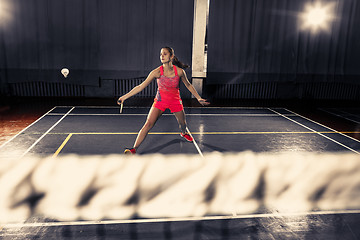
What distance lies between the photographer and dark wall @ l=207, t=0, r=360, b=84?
8.43m

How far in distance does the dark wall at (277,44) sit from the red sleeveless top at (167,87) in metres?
4.46

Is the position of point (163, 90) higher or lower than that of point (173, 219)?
higher

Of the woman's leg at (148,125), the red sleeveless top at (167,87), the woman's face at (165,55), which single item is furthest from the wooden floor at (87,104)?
the woman's face at (165,55)

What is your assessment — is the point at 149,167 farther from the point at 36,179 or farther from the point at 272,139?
the point at 272,139

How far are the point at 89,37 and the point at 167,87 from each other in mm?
4787

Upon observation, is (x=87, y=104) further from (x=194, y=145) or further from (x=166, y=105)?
(x=166, y=105)

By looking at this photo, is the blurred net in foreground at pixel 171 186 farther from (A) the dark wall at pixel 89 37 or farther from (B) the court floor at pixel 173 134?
(A) the dark wall at pixel 89 37

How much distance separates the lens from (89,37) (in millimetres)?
8133

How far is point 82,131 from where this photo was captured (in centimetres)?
538

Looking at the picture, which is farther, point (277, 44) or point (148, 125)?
point (277, 44)

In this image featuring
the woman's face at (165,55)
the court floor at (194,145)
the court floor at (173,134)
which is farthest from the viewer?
the court floor at (173,134)

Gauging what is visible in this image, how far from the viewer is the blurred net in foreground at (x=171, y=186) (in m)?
2.96

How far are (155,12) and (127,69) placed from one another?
166 cm

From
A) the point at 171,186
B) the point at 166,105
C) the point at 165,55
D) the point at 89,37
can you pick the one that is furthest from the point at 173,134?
the point at 89,37
